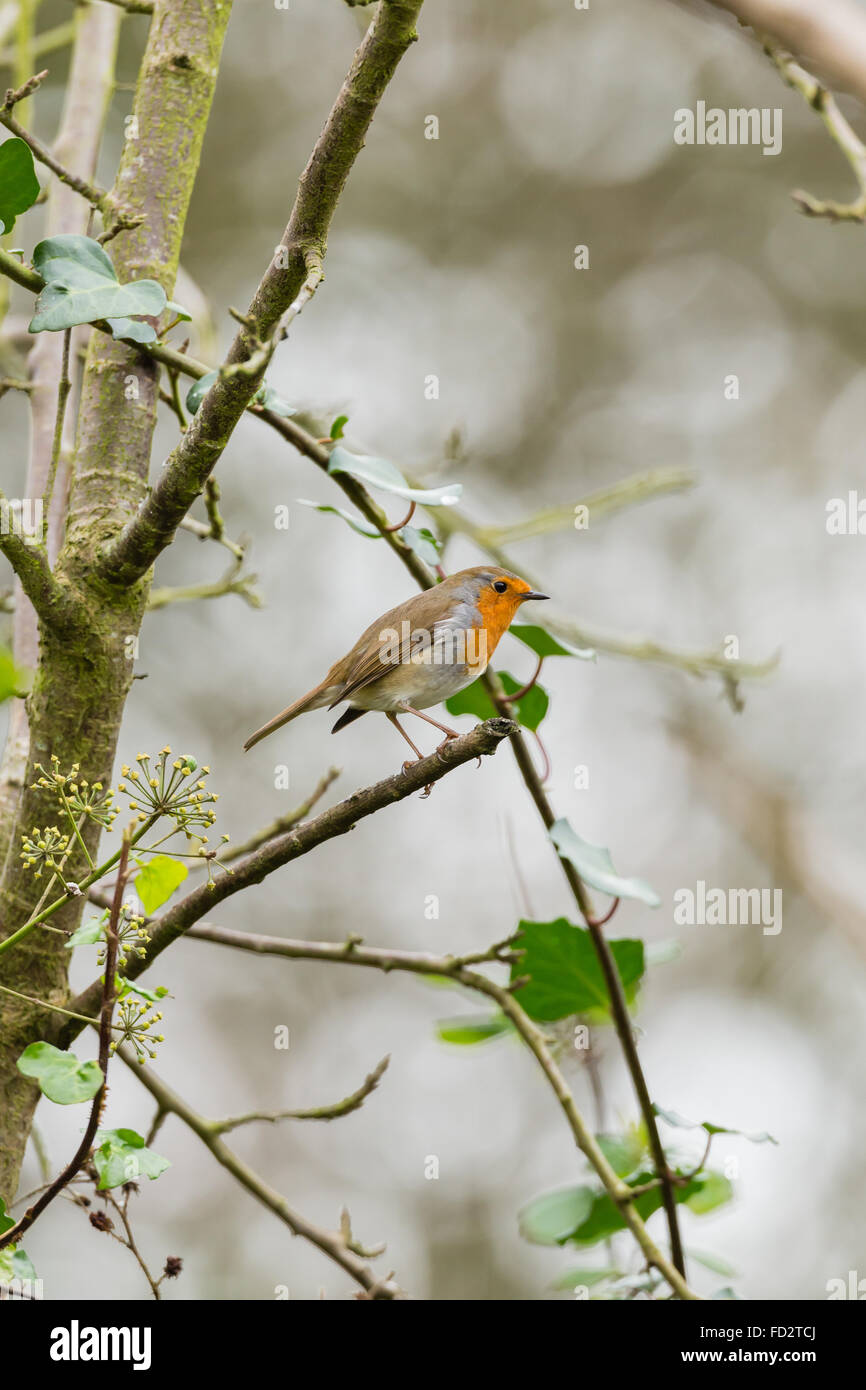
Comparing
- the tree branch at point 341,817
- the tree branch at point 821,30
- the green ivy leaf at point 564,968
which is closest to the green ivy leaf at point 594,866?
the green ivy leaf at point 564,968

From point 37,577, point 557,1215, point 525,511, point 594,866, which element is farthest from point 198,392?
point 525,511

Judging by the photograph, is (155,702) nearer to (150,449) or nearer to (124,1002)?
(150,449)

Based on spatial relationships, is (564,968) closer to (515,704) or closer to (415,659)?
(515,704)

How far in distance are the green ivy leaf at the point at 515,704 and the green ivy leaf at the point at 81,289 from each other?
2.94 ft

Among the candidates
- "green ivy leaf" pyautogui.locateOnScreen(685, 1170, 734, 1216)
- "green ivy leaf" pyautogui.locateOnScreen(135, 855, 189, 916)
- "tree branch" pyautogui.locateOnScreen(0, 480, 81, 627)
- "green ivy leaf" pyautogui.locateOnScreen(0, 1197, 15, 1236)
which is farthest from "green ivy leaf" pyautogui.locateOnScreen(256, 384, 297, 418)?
"green ivy leaf" pyautogui.locateOnScreen(685, 1170, 734, 1216)

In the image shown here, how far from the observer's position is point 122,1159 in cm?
135

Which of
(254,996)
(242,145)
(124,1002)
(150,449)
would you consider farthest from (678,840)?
(124,1002)

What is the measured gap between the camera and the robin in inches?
97.8

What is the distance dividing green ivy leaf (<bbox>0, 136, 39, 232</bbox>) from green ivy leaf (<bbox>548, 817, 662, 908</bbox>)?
3.88ft

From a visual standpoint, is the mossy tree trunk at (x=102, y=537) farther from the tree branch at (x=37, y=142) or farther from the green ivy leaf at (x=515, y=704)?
the green ivy leaf at (x=515, y=704)

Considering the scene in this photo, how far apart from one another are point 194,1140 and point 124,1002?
6.71 m

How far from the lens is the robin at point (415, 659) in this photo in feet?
8.15
